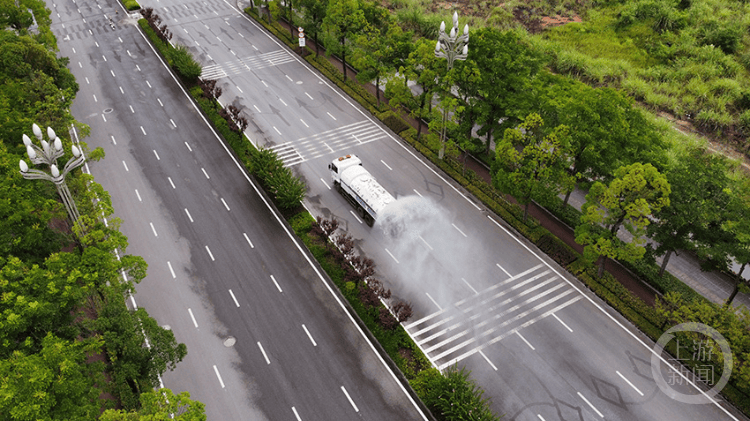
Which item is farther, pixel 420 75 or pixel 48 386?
pixel 420 75

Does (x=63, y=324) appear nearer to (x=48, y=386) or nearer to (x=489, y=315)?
(x=48, y=386)

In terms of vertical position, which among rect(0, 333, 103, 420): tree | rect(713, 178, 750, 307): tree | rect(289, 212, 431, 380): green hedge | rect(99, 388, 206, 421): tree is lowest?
rect(289, 212, 431, 380): green hedge

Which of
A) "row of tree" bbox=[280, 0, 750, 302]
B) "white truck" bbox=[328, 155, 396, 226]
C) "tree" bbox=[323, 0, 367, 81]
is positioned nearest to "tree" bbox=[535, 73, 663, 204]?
"row of tree" bbox=[280, 0, 750, 302]

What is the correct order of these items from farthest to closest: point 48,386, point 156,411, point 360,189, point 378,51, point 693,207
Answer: point 378,51 → point 360,189 → point 693,207 → point 156,411 → point 48,386

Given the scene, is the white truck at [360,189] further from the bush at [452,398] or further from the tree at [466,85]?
the bush at [452,398]

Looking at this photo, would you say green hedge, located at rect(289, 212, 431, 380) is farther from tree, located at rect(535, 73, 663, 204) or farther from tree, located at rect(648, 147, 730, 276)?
tree, located at rect(648, 147, 730, 276)

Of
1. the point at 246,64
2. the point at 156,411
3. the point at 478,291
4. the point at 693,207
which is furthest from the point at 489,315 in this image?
the point at 246,64
